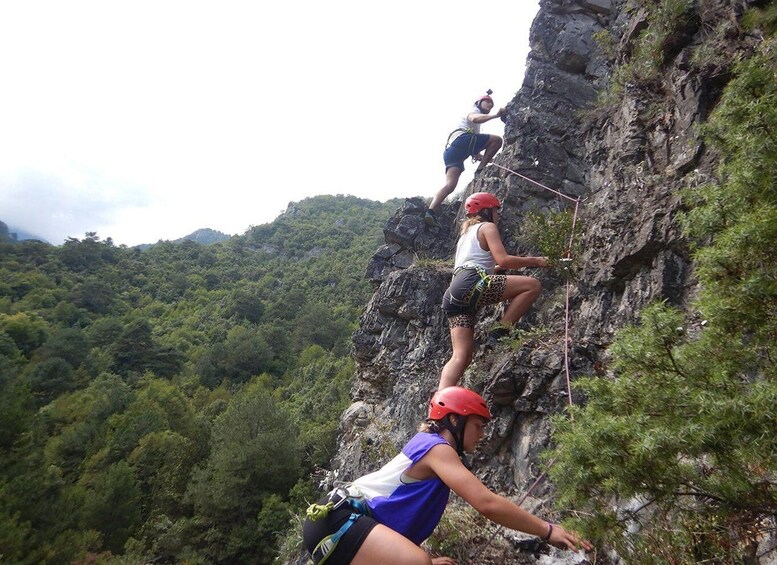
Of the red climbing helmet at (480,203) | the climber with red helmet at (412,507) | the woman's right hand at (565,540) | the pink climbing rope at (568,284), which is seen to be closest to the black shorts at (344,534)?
the climber with red helmet at (412,507)

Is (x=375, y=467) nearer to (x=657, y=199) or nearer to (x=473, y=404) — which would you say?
(x=473, y=404)

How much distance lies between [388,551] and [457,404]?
3.14 feet

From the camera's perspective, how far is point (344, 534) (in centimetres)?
249

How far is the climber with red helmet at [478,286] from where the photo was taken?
Result: 16.3 ft

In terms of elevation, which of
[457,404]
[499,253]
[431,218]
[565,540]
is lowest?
[565,540]

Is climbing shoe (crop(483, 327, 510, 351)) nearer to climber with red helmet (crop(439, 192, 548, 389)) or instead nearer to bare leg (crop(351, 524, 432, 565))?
climber with red helmet (crop(439, 192, 548, 389))

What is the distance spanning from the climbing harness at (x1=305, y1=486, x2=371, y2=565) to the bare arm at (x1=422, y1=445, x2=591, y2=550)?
1.71 feet

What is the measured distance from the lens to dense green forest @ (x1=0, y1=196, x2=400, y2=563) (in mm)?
16062

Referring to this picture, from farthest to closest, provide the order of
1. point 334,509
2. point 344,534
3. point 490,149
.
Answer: point 490,149 → point 334,509 → point 344,534

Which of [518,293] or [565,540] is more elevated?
[518,293]

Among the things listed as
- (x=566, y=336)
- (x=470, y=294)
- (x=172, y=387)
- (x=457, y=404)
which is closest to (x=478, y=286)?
(x=470, y=294)

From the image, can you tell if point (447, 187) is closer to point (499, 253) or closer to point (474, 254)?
point (474, 254)

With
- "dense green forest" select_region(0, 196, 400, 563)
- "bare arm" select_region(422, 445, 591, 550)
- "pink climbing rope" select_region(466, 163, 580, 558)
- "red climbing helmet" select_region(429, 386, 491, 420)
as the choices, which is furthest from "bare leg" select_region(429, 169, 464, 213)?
"dense green forest" select_region(0, 196, 400, 563)

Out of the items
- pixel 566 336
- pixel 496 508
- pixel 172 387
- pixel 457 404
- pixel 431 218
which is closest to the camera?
pixel 496 508
